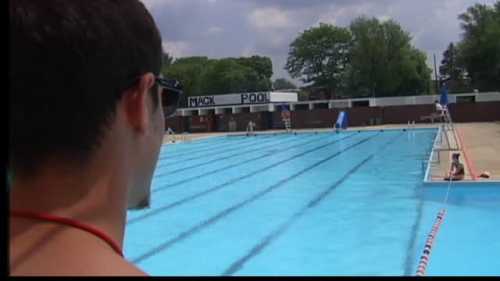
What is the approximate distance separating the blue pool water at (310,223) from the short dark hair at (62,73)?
5.00m

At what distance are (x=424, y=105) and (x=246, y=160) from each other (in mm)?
21812

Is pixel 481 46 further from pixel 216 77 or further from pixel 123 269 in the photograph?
pixel 123 269

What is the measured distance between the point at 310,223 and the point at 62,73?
24.1 ft

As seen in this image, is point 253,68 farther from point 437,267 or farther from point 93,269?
point 93,269

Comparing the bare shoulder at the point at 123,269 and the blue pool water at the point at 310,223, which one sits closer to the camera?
the bare shoulder at the point at 123,269

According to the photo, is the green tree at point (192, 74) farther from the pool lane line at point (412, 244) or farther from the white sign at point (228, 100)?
the pool lane line at point (412, 244)

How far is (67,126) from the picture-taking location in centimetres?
84

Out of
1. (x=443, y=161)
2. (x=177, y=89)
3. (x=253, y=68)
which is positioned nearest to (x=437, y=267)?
(x=177, y=89)

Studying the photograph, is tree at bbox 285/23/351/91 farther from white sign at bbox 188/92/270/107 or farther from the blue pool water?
the blue pool water

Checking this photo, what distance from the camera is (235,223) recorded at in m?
8.09

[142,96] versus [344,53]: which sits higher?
[344,53]

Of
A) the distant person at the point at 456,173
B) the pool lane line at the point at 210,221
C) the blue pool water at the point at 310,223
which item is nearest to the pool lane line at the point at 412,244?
the blue pool water at the point at 310,223

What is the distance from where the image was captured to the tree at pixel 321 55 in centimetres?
6253

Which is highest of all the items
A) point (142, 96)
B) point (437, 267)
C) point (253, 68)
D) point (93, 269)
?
point (253, 68)
